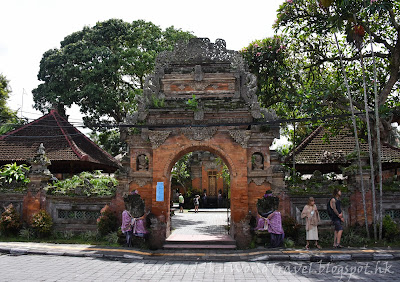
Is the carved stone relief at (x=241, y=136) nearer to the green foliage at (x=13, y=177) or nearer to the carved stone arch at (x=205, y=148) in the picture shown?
the carved stone arch at (x=205, y=148)

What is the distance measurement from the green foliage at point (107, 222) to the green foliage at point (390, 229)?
879 centimetres

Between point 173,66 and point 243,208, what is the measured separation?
5710mm

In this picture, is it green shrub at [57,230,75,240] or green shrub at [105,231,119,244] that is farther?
green shrub at [57,230,75,240]

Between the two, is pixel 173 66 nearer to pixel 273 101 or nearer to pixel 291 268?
pixel 273 101

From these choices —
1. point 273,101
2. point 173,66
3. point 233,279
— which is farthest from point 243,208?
point 273,101

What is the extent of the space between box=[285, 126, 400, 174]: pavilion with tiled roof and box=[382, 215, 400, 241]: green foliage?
555cm

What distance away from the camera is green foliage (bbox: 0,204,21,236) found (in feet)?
39.7

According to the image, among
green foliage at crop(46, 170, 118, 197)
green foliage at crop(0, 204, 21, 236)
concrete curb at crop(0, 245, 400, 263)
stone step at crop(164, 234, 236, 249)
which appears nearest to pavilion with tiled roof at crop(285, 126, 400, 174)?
stone step at crop(164, 234, 236, 249)

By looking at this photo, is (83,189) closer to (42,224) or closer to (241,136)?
(42,224)

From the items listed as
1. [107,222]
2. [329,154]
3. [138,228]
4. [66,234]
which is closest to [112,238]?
[107,222]

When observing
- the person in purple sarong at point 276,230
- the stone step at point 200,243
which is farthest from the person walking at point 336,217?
the stone step at point 200,243

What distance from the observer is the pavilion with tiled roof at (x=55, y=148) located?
55.3 feet

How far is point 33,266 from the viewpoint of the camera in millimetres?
8734

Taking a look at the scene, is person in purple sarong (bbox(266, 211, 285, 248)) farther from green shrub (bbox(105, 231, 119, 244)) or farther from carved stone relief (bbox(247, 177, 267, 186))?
green shrub (bbox(105, 231, 119, 244))
